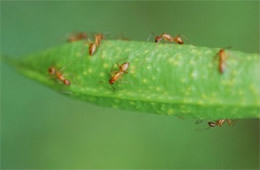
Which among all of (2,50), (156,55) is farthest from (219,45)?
(156,55)

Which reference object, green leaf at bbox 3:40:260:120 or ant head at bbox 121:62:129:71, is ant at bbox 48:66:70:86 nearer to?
green leaf at bbox 3:40:260:120

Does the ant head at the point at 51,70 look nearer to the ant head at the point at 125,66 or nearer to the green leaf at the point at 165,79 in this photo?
the green leaf at the point at 165,79

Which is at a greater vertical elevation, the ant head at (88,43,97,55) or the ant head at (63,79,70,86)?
the ant head at (88,43,97,55)

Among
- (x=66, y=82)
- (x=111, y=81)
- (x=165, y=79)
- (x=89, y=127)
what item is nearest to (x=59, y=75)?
(x=66, y=82)

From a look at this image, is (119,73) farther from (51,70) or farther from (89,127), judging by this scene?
(89,127)

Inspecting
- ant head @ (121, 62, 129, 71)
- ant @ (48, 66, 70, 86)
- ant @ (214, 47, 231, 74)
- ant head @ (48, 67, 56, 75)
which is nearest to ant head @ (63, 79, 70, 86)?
ant @ (48, 66, 70, 86)

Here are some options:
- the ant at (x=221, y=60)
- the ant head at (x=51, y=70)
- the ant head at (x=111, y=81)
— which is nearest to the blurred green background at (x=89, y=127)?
the ant head at (x=51, y=70)
